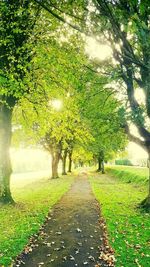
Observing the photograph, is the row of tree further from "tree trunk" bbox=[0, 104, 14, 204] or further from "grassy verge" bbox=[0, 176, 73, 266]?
"grassy verge" bbox=[0, 176, 73, 266]

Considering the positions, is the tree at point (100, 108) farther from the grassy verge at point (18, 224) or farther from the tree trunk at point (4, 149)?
the grassy verge at point (18, 224)

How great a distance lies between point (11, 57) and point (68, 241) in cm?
1222

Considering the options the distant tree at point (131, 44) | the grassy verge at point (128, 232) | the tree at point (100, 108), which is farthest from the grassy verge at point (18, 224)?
the distant tree at point (131, 44)

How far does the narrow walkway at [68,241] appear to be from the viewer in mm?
12422

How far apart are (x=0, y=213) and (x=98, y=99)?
38.9ft

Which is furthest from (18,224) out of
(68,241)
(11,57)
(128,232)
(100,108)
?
(100,108)

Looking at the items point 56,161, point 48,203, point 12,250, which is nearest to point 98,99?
point 48,203

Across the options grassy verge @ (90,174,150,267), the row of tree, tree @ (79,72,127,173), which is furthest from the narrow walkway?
tree @ (79,72,127,173)

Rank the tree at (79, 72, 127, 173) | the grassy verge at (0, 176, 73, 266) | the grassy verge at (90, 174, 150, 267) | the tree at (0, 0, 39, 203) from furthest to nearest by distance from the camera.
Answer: the tree at (79, 72, 127, 173) → the tree at (0, 0, 39, 203) → the grassy verge at (0, 176, 73, 266) → the grassy verge at (90, 174, 150, 267)

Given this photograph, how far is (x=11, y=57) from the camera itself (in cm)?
2080

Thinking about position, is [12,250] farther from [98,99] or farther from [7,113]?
[98,99]

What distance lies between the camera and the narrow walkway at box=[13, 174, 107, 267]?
40.8 feet

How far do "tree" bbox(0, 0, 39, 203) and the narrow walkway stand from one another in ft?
18.4

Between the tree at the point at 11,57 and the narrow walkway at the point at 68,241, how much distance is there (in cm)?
560
